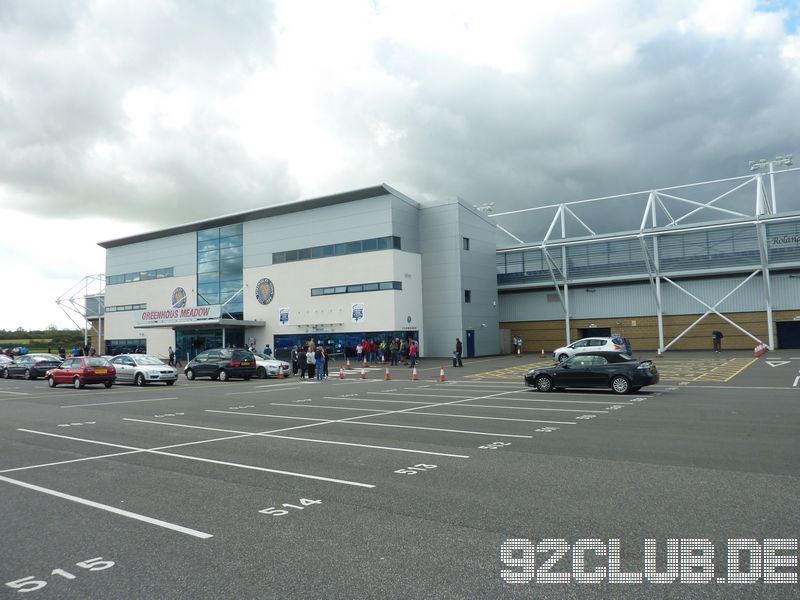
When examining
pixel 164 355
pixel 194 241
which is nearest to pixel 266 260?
pixel 194 241

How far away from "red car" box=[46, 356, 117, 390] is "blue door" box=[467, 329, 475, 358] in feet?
79.2

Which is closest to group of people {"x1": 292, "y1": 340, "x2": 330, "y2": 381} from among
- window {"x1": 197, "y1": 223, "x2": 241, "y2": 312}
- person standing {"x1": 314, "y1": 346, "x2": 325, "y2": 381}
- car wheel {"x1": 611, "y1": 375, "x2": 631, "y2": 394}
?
person standing {"x1": 314, "y1": 346, "x2": 325, "y2": 381}

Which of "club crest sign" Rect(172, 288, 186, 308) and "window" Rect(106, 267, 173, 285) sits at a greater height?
"window" Rect(106, 267, 173, 285)

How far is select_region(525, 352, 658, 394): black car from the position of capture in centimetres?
1784

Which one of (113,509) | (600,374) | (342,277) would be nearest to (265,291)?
(342,277)

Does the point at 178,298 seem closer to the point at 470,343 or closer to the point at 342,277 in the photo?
the point at 342,277

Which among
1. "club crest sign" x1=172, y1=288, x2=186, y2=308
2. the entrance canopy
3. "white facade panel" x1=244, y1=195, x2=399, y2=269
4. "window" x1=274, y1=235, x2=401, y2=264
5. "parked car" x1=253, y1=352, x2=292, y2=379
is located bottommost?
"parked car" x1=253, y1=352, x2=292, y2=379

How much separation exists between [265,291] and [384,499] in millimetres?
41464

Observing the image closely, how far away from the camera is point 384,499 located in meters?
6.52

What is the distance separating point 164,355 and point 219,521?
166 feet

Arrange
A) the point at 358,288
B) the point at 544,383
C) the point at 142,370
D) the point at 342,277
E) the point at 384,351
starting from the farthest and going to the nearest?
the point at 342,277 → the point at 358,288 → the point at 384,351 → the point at 142,370 → the point at 544,383

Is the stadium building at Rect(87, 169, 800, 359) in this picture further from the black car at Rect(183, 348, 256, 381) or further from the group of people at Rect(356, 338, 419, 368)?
the black car at Rect(183, 348, 256, 381)

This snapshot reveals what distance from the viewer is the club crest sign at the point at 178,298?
52.4 m

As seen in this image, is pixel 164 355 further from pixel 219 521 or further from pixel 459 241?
pixel 219 521
